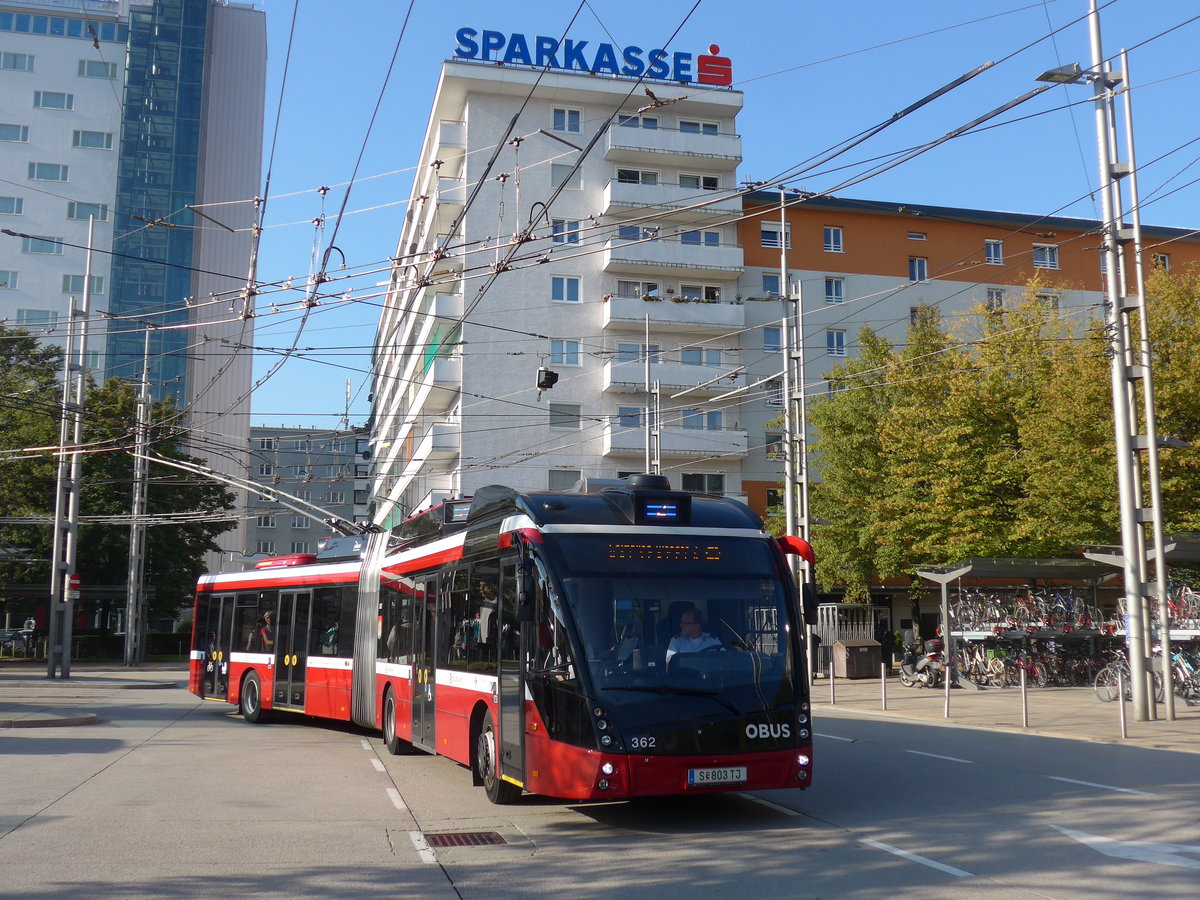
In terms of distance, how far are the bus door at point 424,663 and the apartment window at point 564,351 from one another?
3504 centimetres

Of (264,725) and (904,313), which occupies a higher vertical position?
(904,313)

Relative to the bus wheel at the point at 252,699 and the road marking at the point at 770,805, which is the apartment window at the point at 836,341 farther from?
the road marking at the point at 770,805

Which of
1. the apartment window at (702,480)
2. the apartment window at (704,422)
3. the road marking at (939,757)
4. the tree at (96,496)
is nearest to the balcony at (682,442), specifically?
the apartment window at (704,422)

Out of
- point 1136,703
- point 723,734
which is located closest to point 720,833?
point 723,734

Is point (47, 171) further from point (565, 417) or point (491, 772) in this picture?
point (491, 772)

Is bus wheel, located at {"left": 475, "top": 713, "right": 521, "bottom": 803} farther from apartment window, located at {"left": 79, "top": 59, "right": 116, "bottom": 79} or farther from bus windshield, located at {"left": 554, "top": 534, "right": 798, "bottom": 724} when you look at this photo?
apartment window, located at {"left": 79, "top": 59, "right": 116, "bottom": 79}

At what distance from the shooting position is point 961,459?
3853 centimetres

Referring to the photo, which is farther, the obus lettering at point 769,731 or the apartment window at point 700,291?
the apartment window at point 700,291

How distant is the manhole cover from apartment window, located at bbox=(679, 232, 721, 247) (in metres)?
44.3

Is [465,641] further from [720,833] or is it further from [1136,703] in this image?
[1136,703]

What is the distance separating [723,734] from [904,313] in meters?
48.0

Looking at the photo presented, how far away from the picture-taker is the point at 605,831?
32.4 feet

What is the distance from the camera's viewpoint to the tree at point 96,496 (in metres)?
52.3

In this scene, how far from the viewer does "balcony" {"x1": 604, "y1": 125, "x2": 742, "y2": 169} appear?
5097cm
